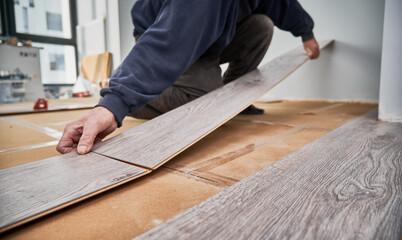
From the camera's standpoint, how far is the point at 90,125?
0.76 meters

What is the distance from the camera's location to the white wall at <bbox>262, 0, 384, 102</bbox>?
7.29ft

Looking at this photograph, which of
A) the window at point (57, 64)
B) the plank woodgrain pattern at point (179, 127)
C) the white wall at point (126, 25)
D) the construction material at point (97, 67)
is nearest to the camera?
the plank woodgrain pattern at point (179, 127)

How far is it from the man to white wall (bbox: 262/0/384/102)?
1.12 metres

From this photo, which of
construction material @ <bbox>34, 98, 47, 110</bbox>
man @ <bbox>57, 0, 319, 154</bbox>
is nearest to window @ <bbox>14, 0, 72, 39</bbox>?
construction material @ <bbox>34, 98, 47, 110</bbox>

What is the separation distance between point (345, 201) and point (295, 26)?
141 cm

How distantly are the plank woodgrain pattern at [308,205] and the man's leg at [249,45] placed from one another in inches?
44.5

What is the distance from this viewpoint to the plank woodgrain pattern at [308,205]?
1.27 ft

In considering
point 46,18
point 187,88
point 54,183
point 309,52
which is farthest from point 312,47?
point 46,18

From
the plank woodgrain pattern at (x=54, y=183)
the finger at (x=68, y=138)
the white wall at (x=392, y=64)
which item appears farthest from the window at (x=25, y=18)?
the white wall at (x=392, y=64)

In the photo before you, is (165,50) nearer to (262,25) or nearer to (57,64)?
(262,25)

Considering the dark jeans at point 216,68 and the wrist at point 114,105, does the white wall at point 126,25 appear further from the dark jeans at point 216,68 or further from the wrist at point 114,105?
the wrist at point 114,105

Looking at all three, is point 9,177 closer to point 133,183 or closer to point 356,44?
point 133,183

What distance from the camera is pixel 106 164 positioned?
2.24ft

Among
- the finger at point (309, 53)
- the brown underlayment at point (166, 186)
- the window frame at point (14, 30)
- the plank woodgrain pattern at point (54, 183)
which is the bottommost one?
the brown underlayment at point (166, 186)
